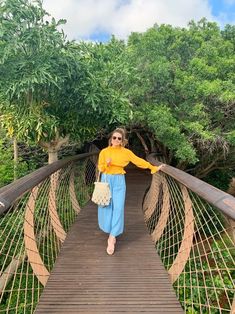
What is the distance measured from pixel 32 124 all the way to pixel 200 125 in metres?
3.01

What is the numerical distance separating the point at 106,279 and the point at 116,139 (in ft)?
4.12

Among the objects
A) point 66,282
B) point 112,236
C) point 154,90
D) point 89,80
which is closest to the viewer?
point 66,282

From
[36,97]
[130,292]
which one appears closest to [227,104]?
[36,97]

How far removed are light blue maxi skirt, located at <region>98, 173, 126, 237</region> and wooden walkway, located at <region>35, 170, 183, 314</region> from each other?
0.20m

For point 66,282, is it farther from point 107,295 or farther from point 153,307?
point 153,307

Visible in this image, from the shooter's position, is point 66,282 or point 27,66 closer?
point 66,282

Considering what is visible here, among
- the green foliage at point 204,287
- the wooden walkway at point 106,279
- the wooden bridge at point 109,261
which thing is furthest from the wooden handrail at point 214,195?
the wooden walkway at point 106,279

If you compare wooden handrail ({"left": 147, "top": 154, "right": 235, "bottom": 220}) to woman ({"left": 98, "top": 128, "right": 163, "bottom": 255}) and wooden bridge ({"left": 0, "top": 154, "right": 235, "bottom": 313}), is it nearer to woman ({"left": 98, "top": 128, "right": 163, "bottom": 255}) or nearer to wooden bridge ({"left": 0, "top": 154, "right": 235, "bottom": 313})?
wooden bridge ({"left": 0, "top": 154, "right": 235, "bottom": 313})

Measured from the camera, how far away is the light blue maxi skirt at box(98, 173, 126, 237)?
319 cm

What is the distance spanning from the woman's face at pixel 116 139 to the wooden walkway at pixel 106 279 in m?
0.99

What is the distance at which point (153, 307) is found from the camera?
2.13m

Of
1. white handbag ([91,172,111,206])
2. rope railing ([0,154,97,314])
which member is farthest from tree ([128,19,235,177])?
white handbag ([91,172,111,206])

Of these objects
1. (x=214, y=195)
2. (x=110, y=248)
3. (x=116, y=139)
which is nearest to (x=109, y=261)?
(x=110, y=248)

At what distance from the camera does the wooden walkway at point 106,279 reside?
84.1 inches
